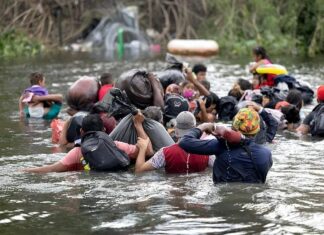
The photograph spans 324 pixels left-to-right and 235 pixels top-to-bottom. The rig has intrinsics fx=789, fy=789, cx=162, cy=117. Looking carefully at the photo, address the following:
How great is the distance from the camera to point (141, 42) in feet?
112

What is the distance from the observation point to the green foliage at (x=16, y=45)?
98.2 feet

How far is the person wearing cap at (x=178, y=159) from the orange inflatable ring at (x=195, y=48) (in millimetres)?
19861

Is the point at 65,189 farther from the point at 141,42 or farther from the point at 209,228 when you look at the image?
the point at 141,42

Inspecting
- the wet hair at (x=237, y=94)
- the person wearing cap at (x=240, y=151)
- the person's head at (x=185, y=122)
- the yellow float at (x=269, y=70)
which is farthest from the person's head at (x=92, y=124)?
the yellow float at (x=269, y=70)

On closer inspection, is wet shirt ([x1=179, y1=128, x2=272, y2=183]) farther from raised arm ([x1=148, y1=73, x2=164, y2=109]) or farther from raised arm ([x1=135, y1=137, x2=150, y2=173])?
raised arm ([x1=148, y1=73, x2=164, y2=109])

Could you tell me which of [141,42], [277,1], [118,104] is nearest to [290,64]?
[277,1]

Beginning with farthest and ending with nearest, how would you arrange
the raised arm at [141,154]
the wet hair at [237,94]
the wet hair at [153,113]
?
1. the wet hair at [237,94]
2. the wet hair at [153,113]
3. the raised arm at [141,154]

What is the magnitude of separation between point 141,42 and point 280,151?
2323 cm

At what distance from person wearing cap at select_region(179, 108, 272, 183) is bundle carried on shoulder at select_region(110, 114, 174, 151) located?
1442mm

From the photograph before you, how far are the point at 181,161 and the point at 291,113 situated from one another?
14.3 feet

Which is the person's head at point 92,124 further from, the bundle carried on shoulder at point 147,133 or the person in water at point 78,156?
the bundle carried on shoulder at point 147,133

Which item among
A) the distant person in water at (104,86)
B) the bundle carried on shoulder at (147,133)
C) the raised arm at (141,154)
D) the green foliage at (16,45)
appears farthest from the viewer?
the green foliage at (16,45)

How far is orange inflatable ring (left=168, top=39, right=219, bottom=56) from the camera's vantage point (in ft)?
95.9

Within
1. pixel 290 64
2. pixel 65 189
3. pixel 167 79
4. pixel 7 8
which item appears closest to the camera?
pixel 65 189
